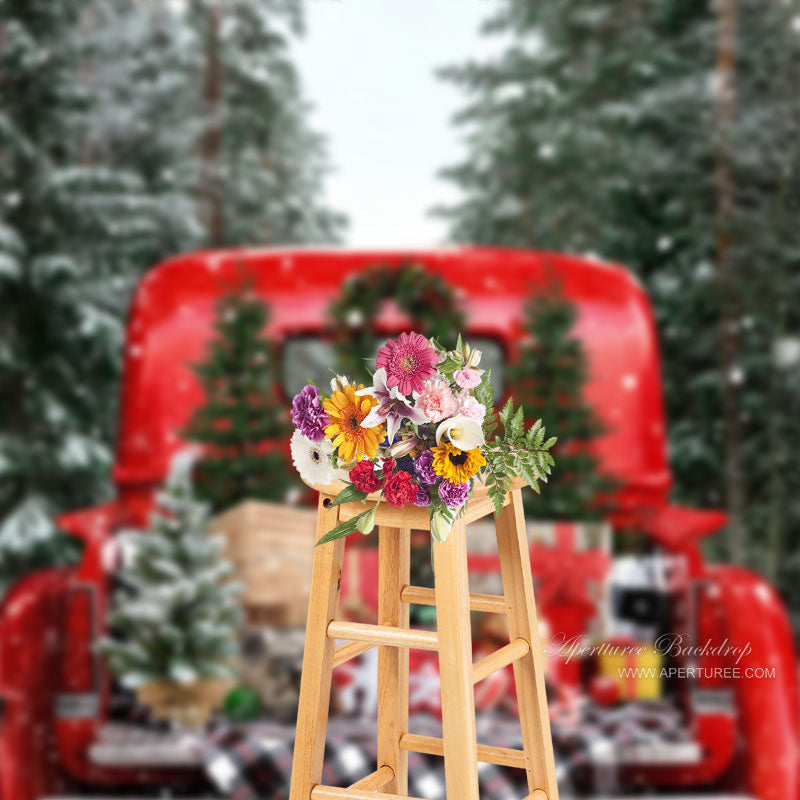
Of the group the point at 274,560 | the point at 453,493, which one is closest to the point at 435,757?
the point at 274,560

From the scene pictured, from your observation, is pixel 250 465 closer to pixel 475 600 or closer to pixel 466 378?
pixel 475 600

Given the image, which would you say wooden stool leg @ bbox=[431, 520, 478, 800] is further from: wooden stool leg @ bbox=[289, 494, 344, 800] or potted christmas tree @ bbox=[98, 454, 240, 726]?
potted christmas tree @ bbox=[98, 454, 240, 726]

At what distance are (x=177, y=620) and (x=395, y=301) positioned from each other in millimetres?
1094

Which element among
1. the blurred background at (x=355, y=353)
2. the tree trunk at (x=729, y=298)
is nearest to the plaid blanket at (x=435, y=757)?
the blurred background at (x=355, y=353)

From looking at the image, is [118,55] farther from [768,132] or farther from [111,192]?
[768,132]

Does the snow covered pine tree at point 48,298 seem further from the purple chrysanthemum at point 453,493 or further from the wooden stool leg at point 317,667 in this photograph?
the purple chrysanthemum at point 453,493

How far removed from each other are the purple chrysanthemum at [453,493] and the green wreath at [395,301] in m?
1.61

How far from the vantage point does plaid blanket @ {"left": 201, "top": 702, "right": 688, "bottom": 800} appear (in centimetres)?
213

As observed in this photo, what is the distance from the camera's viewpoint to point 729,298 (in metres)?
5.73

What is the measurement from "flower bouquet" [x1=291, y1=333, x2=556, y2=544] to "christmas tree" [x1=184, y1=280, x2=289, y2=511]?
1582mm

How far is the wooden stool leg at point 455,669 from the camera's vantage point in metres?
1.19

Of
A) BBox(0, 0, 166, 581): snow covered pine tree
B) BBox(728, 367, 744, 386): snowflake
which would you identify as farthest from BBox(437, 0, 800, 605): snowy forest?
BBox(0, 0, 166, 581): snow covered pine tree

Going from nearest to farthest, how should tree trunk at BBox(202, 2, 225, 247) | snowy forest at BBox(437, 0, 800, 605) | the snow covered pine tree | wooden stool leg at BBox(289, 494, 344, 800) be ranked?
wooden stool leg at BBox(289, 494, 344, 800) → the snow covered pine tree → snowy forest at BBox(437, 0, 800, 605) → tree trunk at BBox(202, 2, 225, 247)

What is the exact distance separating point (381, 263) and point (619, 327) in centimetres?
78
